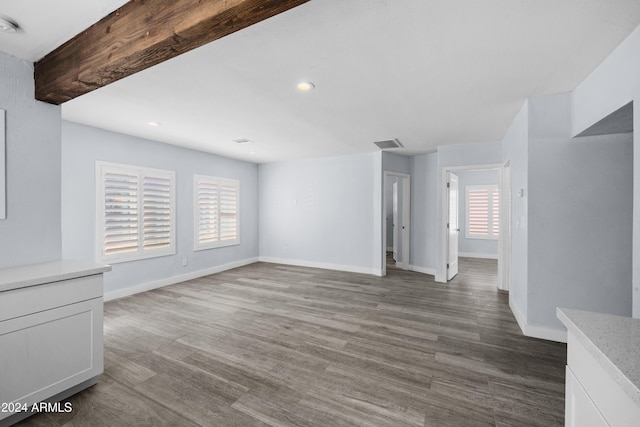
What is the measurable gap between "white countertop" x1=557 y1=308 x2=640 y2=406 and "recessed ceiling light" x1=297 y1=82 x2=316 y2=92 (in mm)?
2399

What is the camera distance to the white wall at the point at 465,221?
7586 millimetres

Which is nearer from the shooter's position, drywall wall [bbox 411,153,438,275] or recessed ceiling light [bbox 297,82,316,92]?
recessed ceiling light [bbox 297,82,316,92]

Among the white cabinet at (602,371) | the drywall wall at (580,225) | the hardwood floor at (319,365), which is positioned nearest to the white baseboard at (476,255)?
the hardwood floor at (319,365)

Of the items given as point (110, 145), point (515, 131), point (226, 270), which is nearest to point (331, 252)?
point (226, 270)

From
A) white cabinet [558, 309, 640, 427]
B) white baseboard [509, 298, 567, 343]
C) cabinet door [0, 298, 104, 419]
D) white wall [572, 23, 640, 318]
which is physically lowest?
white baseboard [509, 298, 567, 343]

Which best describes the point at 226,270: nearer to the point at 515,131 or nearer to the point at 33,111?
the point at 33,111

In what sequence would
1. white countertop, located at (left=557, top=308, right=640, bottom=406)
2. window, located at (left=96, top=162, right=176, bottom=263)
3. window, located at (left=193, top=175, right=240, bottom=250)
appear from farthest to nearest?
window, located at (left=193, top=175, right=240, bottom=250), window, located at (left=96, top=162, right=176, bottom=263), white countertop, located at (left=557, top=308, right=640, bottom=406)

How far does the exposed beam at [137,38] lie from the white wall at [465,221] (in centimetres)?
747

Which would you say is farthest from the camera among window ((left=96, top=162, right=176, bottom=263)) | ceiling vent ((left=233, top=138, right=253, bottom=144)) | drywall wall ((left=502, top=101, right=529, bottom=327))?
ceiling vent ((left=233, top=138, right=253, bottom=144))

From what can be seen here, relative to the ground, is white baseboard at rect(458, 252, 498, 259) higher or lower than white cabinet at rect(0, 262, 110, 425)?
lower

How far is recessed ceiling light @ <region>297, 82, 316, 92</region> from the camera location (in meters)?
2.51

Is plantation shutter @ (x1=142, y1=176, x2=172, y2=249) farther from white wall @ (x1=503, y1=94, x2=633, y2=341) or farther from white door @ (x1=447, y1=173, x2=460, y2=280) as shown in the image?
Result: white wall @ (x1=503, y1=94, x2=633, y2=341)

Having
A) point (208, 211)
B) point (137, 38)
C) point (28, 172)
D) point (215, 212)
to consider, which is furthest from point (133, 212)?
point (137, 38)

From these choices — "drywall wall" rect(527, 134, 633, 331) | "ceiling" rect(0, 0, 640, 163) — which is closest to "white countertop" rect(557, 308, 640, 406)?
"ceiling" rect(0, 0, 640, 163)
